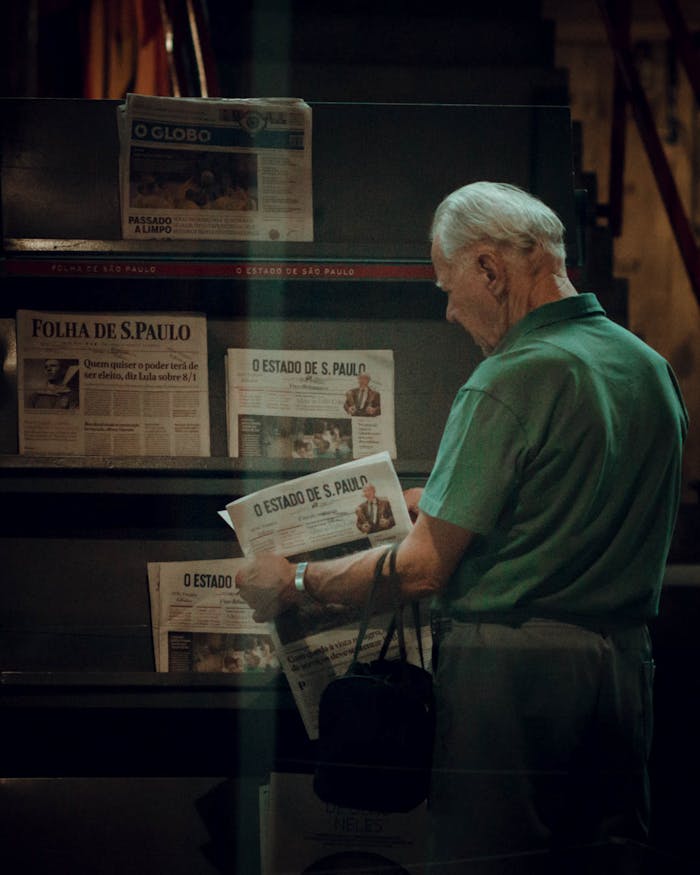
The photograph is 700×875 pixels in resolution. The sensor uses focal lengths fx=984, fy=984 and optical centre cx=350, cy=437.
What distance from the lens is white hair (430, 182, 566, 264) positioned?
5.40ft

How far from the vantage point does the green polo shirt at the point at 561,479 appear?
1.51 m

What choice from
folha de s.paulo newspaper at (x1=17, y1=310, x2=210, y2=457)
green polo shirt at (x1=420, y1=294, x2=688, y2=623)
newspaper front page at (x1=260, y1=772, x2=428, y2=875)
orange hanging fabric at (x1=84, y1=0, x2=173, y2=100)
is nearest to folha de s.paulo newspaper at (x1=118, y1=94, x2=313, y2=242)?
folha de s.paulo newspaper at (x1=17, y1=310, x2=210, y2=457)

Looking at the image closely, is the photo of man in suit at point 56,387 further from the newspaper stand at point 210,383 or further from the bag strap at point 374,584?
the bag strap at point 374,584

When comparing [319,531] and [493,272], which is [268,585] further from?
[493,272]

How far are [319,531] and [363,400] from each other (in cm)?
36

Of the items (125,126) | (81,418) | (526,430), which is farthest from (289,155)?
(526,430)

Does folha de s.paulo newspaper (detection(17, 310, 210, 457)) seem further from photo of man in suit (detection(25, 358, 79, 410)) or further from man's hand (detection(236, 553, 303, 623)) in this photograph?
man's hand (detection(236, 553, 303, 623))

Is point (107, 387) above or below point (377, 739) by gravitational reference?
above

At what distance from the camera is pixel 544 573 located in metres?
1.53

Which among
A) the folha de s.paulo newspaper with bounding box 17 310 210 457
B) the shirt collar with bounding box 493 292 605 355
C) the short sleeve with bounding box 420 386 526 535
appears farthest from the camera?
the folha de s.paulo newspaper with bounding box 17 310 210 457

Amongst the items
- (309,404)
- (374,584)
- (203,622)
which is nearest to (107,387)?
(309,404)

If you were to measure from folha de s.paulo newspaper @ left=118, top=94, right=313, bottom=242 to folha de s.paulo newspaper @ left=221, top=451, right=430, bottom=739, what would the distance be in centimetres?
54

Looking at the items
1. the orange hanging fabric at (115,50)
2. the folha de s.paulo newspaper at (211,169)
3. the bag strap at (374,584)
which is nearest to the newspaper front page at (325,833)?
the bag strap at (374,584)

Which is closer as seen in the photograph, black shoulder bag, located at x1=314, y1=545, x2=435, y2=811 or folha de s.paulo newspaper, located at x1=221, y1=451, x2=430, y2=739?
black shoulder bag, located at x1=314, y1=545, x2=435, y2=811
